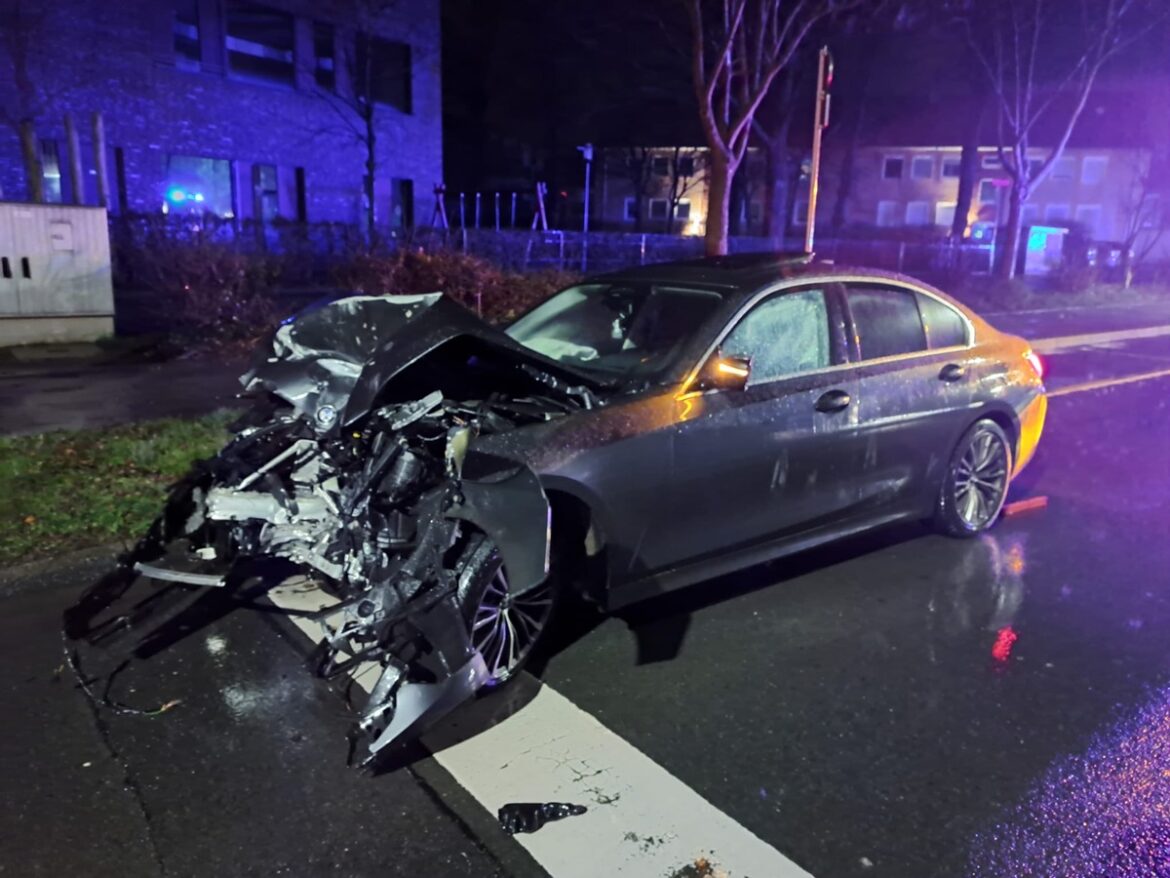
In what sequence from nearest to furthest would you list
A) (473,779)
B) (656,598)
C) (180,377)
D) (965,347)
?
(473,779)
(656,598)
(965,347)
(180,377)

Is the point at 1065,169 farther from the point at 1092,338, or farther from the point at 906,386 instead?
the point at 906,386

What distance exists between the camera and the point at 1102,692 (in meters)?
3.98

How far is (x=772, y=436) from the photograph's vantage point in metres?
4.56

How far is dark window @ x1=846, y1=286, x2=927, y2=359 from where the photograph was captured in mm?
5145

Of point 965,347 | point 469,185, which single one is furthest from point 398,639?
point 469,185

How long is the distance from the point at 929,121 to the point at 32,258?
46.2 m

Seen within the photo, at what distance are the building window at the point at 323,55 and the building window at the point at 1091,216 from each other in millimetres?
36379

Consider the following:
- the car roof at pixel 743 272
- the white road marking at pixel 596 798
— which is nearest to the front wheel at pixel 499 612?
the white road marking at pixel 596 798

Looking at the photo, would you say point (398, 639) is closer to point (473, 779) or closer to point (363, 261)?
point (473, 779)

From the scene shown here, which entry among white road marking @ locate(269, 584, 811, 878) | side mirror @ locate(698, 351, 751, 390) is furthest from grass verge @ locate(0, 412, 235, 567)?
side mirror @ locate(698, 351, 751, 390)

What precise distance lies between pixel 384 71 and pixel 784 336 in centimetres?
2641

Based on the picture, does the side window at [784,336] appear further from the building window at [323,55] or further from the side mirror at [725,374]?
the building window at [323,55]

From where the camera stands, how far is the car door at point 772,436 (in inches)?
170

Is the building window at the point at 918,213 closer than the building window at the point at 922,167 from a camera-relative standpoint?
No
